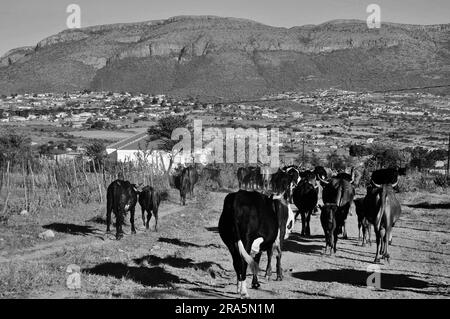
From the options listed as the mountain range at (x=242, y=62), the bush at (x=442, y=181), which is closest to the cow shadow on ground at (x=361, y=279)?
the bush at (x=442, y=181)

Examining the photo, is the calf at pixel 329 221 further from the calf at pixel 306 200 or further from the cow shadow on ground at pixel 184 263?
the cow shadow on ground at pixel 184 263

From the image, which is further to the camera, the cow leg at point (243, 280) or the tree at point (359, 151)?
the tree at point (359, 151)

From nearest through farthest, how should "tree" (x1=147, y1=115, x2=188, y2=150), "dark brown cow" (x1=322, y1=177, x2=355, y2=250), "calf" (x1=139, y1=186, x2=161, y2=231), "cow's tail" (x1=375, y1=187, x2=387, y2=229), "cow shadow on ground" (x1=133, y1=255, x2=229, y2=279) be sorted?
"cow shadow on ground" (x1=133, y1=255, x2=229, y2=279), "cow's tail" (x1=375, y1=187, x2=387, y2=229), "dark brown cow" (x1=322, y1=177, x2=355, y2=250), "calf" (x1=139, y1=186, x2=161, y2=231), "tree" (x1=147, y1=115, x2=188, y2=150)

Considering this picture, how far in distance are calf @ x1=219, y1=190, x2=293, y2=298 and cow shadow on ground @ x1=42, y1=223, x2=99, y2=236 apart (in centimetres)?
855

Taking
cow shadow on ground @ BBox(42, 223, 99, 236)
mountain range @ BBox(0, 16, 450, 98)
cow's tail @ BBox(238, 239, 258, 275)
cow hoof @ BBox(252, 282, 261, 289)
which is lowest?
cow shadow on ground @ BBox(42, 223, 99, 236)

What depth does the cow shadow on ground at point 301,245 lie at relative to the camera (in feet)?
52.6

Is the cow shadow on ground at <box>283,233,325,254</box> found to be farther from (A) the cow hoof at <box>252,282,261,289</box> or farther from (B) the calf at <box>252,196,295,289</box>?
(A) the cow hoof at <box>252,282,261,289</box>

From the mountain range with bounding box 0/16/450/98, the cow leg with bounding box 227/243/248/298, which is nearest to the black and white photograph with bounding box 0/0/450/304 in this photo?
the cow leg with bounding box 227/243/248/298

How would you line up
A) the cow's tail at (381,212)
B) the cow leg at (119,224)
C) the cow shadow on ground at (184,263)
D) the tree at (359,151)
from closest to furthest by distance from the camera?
the cow shadow on ground at (184,263) → the cow's tail at (381,212) → the cow leg at (119,224) → the tree at (359,151)

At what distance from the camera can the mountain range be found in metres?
131

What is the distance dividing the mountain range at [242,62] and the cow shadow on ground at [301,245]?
9982 cm

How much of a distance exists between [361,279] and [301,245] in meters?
4.29

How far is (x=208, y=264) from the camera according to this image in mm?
13883
